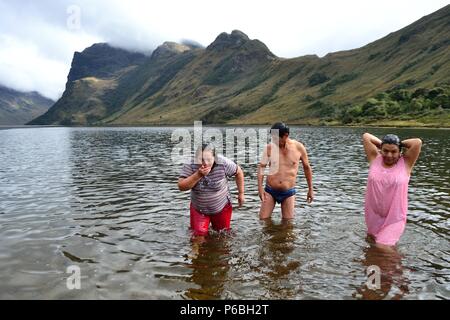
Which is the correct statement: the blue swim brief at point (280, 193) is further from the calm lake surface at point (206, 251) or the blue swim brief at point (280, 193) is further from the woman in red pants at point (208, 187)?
the woman in red pants at point (208, 187)

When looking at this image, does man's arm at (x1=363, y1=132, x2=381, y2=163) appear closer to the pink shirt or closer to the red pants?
the pink shirt

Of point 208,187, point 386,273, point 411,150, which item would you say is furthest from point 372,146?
point 208,187

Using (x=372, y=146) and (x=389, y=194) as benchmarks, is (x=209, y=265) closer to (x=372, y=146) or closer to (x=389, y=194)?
(x=389, y=194)

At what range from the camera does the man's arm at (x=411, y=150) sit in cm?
941

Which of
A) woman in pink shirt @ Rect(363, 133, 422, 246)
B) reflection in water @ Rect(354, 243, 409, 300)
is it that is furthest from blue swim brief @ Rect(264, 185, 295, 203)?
reflection in water @ Rect(354, 243, 409, 300)

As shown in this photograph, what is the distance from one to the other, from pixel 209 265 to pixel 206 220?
1.85 m

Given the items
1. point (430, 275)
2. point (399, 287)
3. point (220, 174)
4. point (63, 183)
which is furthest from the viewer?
point (63, 183)

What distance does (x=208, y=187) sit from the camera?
34.8ft

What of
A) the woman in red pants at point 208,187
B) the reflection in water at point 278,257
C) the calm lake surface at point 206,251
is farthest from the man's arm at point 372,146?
the woman in red pants at point 208,187

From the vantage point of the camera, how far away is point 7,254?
1038 centimetres

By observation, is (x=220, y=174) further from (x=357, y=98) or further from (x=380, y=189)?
(x=357, y=98)

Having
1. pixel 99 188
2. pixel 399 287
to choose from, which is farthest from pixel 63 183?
pixel 399 287

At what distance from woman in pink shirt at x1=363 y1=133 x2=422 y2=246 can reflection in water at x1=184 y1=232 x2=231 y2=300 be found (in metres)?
4.02

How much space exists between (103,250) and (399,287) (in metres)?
7.38
